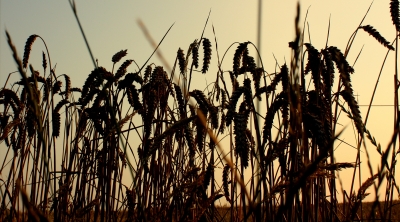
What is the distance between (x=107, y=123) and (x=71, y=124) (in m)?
0.98

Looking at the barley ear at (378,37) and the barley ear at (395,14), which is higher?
the barley ear at (395,14)

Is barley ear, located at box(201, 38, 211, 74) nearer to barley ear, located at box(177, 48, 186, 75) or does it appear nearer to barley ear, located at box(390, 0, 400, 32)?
barley ear, located at box(177, 48, 186, 75)

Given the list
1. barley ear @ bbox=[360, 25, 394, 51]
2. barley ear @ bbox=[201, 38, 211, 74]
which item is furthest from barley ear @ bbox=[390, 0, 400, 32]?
barley ear @ bbox=[201, 38, 211, 74]

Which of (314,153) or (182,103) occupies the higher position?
(182,103)

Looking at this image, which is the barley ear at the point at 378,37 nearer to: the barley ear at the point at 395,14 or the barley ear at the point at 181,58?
the barley ear at the point at 395,14

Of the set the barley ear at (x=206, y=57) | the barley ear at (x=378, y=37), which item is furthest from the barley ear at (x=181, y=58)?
the barley ear at (x=378, y=37)

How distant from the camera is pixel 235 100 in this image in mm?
1698

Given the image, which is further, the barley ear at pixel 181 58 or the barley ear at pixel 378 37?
the barley ear at pixel 181 58

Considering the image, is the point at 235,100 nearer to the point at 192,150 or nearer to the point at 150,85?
the point at 192,150

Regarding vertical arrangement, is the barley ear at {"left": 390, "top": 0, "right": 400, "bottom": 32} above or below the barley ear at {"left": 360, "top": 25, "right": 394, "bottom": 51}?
above

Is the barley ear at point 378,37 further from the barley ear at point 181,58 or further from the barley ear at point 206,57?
the barley ear at point 181,58

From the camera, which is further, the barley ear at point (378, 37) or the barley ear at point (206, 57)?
the barley ear at point (206, 57)

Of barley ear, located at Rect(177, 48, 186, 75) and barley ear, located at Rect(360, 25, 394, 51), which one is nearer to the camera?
barley ear, located at Rect(360, 25, 394, 51)

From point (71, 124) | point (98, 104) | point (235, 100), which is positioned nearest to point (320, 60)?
point (235, 100)
